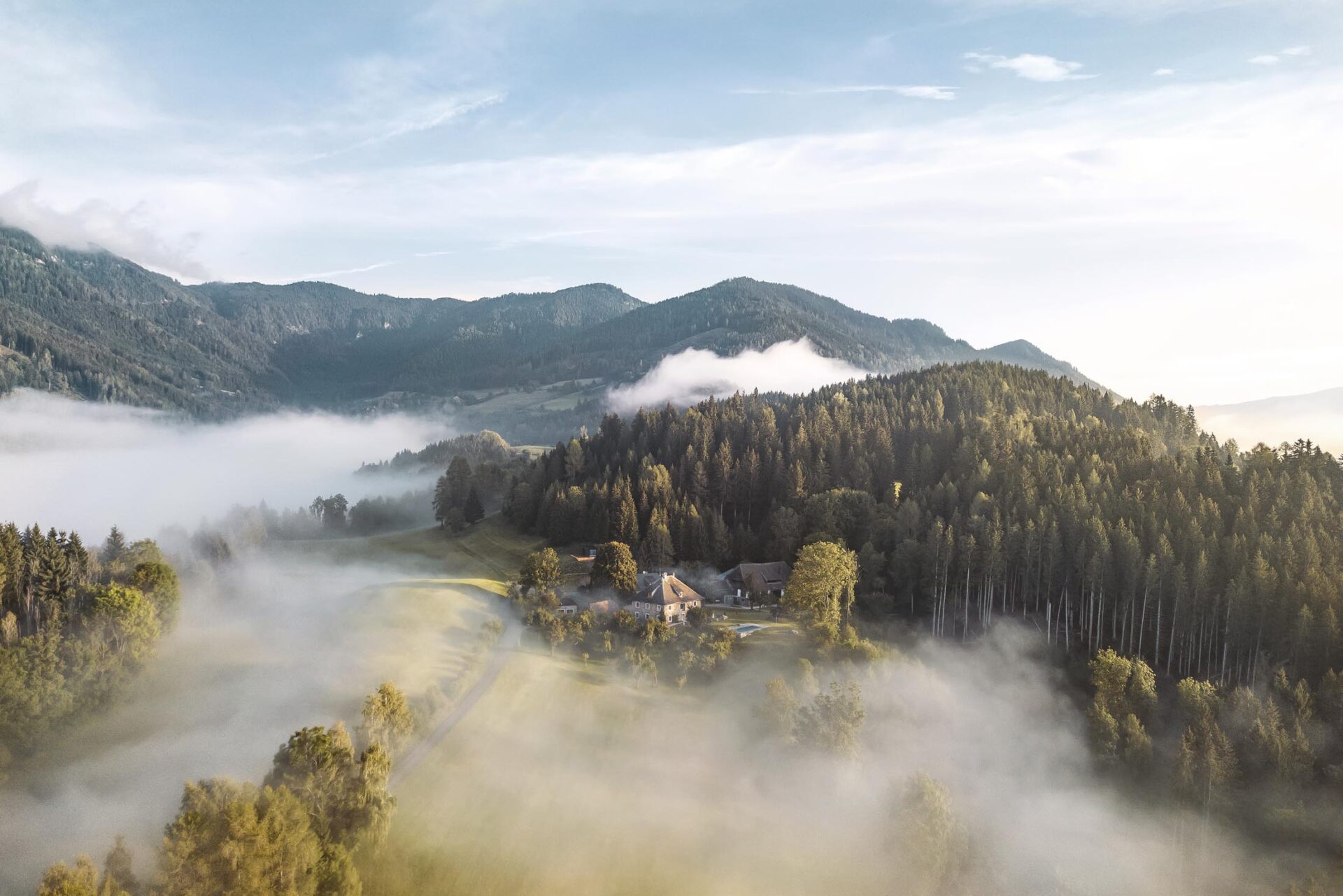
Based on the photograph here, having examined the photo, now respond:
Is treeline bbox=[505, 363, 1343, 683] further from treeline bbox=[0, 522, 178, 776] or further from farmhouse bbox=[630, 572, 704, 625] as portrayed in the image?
treeline bbox=[0, 522, 178, 776]

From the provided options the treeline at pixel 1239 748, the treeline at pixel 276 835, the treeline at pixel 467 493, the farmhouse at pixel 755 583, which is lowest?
the treeline at pixel 1239 748

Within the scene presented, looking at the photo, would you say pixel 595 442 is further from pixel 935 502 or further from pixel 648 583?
pixel 935 502

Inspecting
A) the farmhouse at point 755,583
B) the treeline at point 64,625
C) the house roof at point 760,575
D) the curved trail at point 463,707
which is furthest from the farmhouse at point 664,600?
the treeline at point 64,625

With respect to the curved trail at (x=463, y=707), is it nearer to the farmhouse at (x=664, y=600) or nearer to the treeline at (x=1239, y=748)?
the farmhouse at (x=664, y=600)

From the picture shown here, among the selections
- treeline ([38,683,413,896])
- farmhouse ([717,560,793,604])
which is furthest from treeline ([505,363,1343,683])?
treeline ([38,683,413,896])

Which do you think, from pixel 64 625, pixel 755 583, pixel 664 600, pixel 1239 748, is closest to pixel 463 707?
pixel 664 600

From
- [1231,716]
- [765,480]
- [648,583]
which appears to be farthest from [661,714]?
[765,480]
